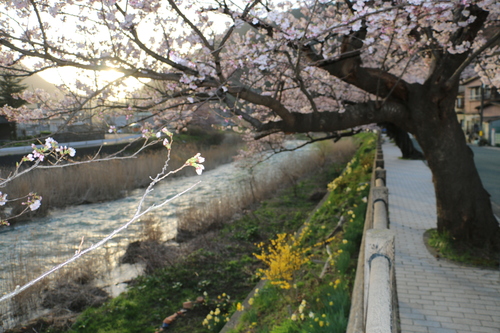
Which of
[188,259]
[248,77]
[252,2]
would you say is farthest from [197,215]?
[252,2]

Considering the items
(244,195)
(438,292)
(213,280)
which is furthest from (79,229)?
(438,292)

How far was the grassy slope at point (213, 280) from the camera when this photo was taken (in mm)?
6020

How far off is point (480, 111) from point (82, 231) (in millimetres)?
38680

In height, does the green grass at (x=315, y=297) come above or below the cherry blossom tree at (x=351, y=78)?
below

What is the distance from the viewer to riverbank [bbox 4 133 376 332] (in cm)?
611

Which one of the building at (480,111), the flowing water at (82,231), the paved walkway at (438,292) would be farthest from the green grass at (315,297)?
the building at (480,111)

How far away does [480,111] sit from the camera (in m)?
37.8

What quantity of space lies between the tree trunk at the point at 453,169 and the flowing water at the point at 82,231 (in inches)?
210

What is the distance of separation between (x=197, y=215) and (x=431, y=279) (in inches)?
274

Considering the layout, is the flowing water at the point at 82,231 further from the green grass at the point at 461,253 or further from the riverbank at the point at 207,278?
the green grass at the point at 461,253

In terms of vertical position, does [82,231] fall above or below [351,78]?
below

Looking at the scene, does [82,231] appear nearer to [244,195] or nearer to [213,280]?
[213,280]

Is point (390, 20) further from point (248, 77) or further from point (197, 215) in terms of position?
point (197, 215)

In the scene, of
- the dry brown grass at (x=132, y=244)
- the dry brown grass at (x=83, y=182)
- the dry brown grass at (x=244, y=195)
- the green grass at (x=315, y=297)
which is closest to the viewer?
the green grass at (x=315, y=297)
